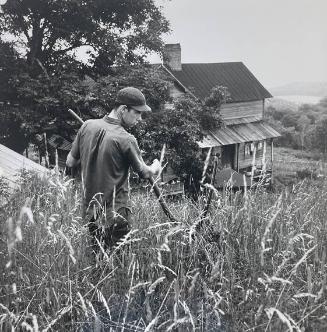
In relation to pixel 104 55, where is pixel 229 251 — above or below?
below

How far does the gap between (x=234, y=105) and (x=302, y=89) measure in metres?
38.4

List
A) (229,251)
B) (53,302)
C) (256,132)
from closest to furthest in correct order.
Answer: (53,302), (229,251), (256,132)

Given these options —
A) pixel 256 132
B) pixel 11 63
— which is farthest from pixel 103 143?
pixel 256 132

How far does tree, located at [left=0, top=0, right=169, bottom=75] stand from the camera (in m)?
18.0

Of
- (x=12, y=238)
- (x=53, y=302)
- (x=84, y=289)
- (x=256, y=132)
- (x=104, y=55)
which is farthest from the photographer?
(x=256, y=132)

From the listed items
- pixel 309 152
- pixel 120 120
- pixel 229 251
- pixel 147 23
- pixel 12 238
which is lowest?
pixel 309 152

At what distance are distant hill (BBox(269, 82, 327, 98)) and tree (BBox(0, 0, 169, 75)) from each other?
44184 millimetres

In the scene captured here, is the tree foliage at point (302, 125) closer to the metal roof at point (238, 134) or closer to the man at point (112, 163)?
the metal roof at point (238, 134)

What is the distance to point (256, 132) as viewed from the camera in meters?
34.5

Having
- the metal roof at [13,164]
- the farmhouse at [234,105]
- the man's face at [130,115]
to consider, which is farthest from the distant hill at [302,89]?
the man's face at [130,115]

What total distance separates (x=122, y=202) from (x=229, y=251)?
93cm

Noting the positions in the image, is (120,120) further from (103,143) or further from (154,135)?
(154,135)

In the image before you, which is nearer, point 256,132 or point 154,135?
point 154,135

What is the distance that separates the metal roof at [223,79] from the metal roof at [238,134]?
7.26 feet
